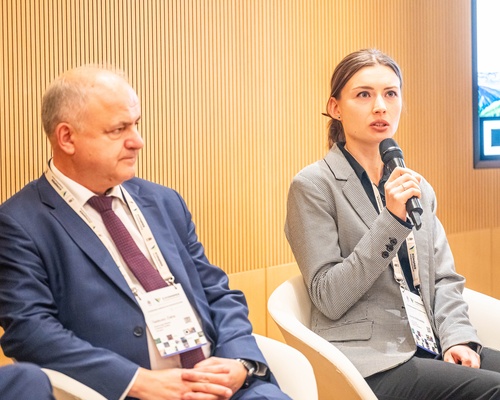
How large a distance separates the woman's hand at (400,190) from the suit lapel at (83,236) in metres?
0.94

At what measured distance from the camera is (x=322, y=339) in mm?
2598

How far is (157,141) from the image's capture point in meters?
3.63

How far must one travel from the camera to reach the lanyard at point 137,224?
2314 millimetres

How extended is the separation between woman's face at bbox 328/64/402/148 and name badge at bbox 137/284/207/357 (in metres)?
1.01

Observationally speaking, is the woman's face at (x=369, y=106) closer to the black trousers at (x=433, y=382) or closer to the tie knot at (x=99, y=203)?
the black trousers at (x=433, y=382)

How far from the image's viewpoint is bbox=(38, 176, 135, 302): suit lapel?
226 cm

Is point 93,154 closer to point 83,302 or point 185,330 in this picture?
point 83,302

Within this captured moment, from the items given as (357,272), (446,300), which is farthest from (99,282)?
(446,300)

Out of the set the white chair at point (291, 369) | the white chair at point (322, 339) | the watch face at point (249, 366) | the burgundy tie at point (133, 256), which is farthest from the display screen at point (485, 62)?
the burgundy tie at point (133, 256)

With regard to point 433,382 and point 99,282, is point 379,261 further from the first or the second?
point 99,282

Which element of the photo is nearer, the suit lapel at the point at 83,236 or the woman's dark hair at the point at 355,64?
the suit lapel at the point at 83,236

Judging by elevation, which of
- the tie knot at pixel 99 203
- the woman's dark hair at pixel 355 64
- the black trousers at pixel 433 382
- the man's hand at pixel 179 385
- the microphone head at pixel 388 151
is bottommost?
the black trousers at pixel 433 382

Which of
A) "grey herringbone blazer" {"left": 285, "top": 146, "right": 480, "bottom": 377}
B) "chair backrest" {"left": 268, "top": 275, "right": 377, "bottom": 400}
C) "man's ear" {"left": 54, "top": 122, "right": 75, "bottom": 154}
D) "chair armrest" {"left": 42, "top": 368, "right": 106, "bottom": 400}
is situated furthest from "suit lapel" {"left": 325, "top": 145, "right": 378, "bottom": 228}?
"chair armrest" {"left": 42, "top": 368, "right": 106, "bottom": 400}

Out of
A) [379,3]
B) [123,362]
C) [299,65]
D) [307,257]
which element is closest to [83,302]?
[123,362]
